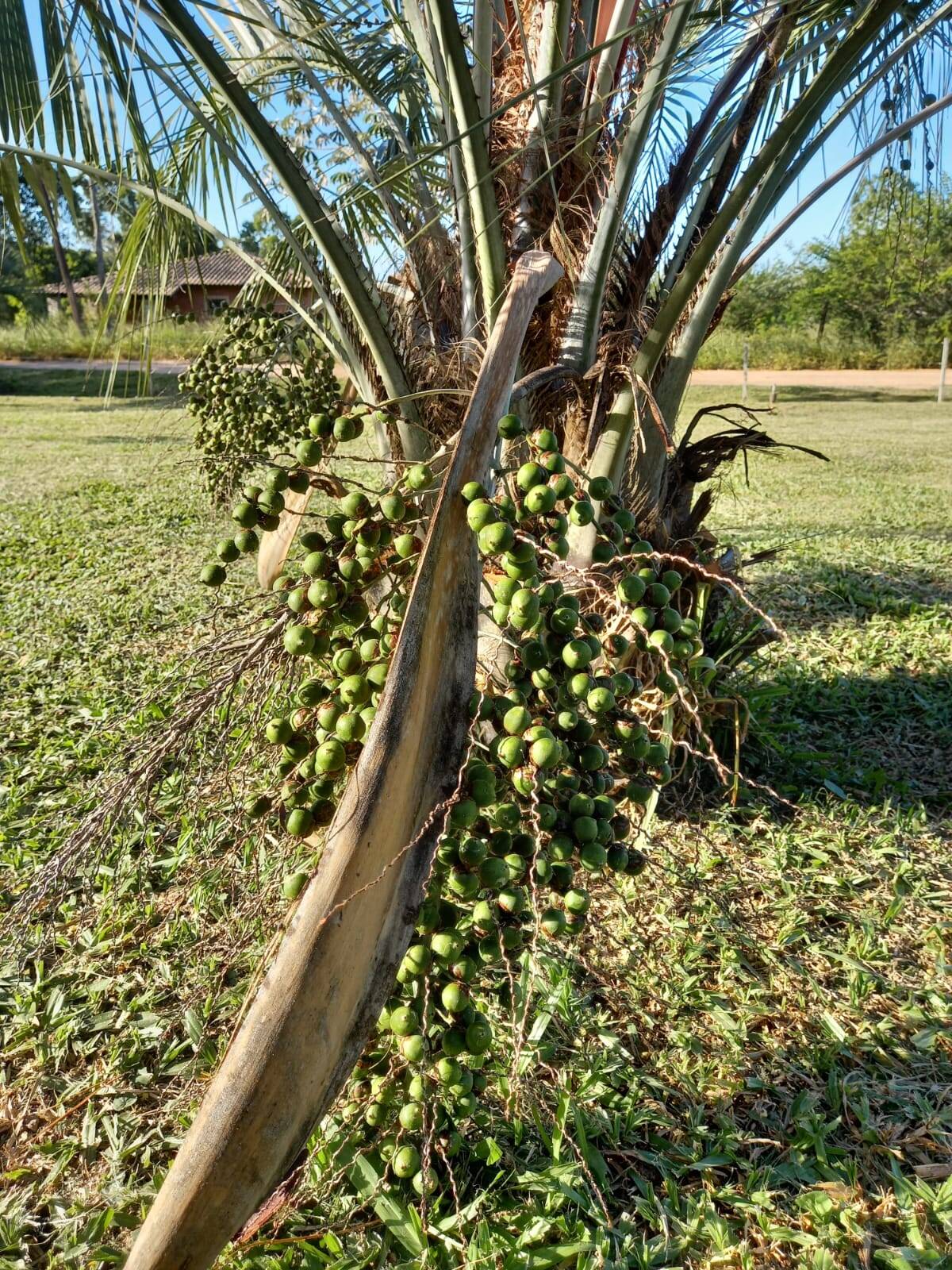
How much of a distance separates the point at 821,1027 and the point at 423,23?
2.51 m

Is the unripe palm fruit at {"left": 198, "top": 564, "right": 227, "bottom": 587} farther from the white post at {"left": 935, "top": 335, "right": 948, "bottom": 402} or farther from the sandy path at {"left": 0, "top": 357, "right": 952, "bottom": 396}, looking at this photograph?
the sandy path at {"left": 0, "top": 357, "right": 952, "bottom": 396}

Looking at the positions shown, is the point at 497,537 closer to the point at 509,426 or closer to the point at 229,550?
the point at 509,426

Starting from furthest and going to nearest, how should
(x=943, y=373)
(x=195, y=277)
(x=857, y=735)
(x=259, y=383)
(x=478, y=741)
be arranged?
(x=943, y=373) < (x=195, y=277) < (x=259, y=383) < (x=857, y=735) < (x=478, y=741)

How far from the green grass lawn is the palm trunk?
39 cm

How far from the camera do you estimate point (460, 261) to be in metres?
2.20

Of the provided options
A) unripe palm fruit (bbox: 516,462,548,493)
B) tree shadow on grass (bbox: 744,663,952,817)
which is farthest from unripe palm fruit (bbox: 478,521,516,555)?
tree shadow on grass (bbox: 744,663,952,817)

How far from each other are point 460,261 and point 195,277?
5.79 meters

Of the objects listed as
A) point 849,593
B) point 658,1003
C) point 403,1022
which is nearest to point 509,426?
point 403,1022

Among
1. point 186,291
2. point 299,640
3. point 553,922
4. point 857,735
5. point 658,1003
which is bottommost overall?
point 658,1003

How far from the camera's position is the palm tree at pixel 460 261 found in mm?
1160

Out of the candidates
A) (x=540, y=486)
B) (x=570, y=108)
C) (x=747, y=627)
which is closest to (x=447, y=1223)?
(x=540, y=486)

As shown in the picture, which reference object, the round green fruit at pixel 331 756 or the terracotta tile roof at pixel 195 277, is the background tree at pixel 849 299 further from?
the round green fruit at pixel 331 756

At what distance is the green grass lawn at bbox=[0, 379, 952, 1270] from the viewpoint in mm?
1535

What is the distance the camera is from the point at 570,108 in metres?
2.12
